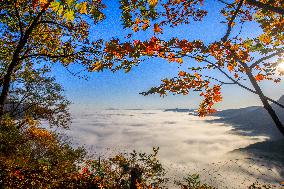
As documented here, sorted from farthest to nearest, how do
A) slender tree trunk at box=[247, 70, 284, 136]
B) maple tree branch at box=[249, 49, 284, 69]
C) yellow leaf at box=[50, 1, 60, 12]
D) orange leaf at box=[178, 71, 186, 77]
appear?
orange leaf at box=[178, 71, 186, 77] < maple tree branch at box=[249, 49, 284, 69] < slender tree trunk at box=[247, 70, 284, 136] < yellow leaf at box=[50, 1, 60, 12]

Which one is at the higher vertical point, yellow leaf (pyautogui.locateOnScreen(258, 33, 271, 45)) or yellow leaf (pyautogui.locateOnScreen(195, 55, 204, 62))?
yellow leaf (pyautogui.locateOnScreen(258, 33, 271, 45))

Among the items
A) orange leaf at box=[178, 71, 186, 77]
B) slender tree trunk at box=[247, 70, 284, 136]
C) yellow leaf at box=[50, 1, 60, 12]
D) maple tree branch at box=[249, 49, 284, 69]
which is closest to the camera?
yellow leaf at box=[50, 1, 60, 12]

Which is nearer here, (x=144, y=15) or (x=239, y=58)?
(x=239, y=58)

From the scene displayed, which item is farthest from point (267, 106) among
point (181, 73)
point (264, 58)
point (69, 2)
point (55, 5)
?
point (55, 5)

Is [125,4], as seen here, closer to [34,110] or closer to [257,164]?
[34,110]

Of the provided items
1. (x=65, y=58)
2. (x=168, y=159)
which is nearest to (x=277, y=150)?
(x=168, y=159)

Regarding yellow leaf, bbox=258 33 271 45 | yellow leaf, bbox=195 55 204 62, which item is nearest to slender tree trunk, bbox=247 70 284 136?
yellow leaf, bbox=195 55 204 62

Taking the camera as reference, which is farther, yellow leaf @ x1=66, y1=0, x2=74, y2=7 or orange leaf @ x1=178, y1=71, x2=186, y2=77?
orange leaf @ x1=178, y1=71, x2=186, y2=77

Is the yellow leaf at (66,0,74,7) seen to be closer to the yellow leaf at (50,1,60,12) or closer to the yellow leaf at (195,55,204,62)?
the yellow leaf at (50,1,60,12)

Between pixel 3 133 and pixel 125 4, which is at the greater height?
pixel 125 4

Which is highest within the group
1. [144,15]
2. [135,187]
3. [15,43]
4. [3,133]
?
[15,43]

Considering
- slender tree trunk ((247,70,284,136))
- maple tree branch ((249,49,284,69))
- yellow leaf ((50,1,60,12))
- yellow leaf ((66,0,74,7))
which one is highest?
yellow leaf ((66,0,74,7))
